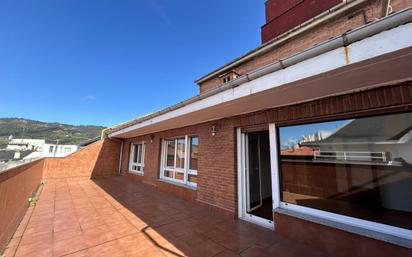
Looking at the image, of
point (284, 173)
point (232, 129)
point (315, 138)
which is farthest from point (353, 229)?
point (232, 129)

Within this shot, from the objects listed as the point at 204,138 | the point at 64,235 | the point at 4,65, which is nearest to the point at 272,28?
the point at 204,138

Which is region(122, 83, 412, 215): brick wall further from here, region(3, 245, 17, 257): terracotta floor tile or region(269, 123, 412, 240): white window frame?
region(3, 245, 17, 257): terracotta floor tile

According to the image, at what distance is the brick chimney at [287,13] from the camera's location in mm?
8555

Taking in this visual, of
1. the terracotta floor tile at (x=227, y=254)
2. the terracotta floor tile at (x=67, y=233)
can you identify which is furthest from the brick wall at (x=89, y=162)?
the terracotta floor tile at (x=227, y=254)

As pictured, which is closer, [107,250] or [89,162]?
[107,250]

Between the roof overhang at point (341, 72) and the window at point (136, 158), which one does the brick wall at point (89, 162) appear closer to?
the window at point (136, 158)

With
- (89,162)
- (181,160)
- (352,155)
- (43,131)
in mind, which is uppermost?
(43,131)

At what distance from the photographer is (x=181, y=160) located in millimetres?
7203

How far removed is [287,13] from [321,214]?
10.6 metres

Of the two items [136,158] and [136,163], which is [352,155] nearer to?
[136,163]

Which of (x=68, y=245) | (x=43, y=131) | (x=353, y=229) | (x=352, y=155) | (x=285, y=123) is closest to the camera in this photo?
(x=353, y=229)

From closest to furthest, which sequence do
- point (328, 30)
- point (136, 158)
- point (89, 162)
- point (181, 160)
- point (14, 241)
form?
1. point (14, 241)
2. point (181, 160)
3. point (328, 30)
4. point (136, 158)
5. point (89, 162)

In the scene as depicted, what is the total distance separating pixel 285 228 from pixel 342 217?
1045 mm

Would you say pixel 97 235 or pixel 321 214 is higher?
pixel 321 214
